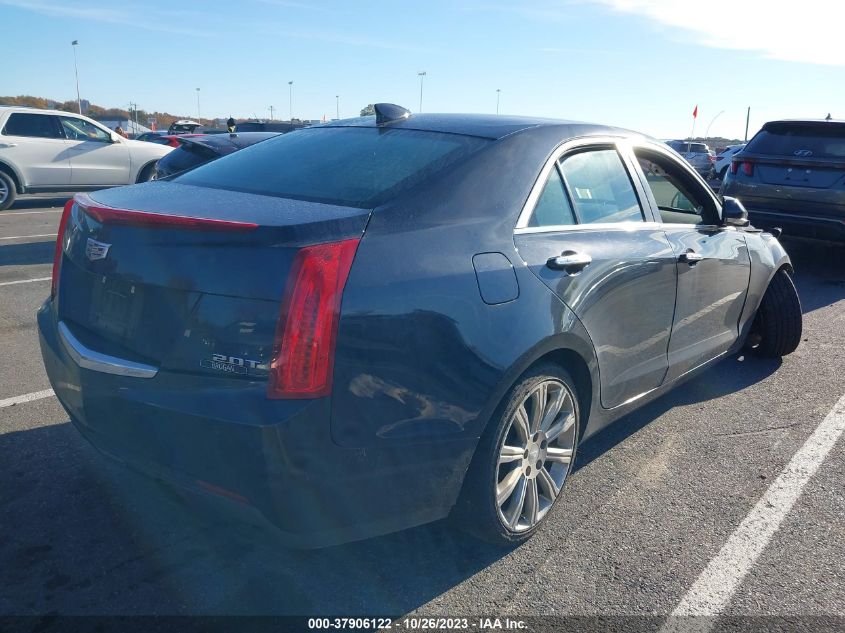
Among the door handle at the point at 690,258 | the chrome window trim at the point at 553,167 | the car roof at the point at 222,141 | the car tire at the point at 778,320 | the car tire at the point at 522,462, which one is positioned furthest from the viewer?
the car roof at the point at 222,141

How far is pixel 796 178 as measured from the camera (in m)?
8.43

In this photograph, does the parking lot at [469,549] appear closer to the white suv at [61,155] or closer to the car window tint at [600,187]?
the car window tint at [600,187]

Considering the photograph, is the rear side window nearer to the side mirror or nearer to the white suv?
the white suv

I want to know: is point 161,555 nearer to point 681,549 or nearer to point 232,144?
point 681,549

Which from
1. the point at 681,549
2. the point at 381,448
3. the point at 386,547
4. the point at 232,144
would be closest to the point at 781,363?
the point at 681,549

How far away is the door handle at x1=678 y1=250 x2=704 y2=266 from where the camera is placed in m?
3.76

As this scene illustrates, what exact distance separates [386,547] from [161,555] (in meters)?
0.85

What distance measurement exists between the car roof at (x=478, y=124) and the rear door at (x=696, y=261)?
45 cm

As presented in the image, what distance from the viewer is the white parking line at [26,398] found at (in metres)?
4.13

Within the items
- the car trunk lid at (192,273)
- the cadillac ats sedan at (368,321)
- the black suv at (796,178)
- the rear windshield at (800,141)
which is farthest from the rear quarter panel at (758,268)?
the rear windshield at (800,141)

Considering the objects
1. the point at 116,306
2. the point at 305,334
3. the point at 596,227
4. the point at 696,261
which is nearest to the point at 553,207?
the point at 596,227

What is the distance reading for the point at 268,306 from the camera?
2184 millimetres

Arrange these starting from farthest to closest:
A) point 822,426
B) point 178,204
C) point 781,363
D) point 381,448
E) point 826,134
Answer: point 826,134, point 781,363, point 822,426, point 178,204, point 381,448

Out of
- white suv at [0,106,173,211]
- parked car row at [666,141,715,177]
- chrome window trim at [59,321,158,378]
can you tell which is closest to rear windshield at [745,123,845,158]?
chrome window trim at [59,321,158,378]
